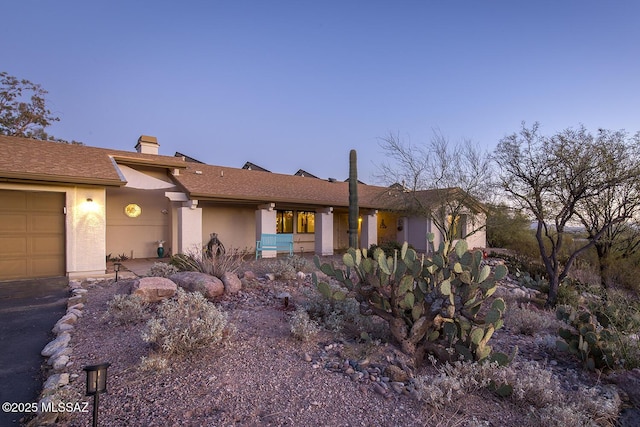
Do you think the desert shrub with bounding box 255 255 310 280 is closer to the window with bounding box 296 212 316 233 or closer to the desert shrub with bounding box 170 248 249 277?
the desert shrub with bounding box 170 248 249 277

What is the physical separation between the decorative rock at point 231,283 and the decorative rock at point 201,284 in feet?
0.37

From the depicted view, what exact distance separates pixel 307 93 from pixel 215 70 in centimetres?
446

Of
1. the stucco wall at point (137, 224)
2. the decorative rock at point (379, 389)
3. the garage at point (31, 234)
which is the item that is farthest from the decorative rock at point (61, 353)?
the stucco wall at point (137, 224)

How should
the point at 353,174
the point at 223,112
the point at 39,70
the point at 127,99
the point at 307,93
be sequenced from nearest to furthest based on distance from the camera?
the point at 353,174, the point at 307,93, the point at 127,99, the point at 223,112, the point at 39,70

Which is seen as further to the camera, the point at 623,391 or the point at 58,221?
the point at 58,221

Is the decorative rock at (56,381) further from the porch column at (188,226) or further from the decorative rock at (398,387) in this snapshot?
the porch column at (188,226)

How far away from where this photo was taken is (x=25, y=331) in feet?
16.5

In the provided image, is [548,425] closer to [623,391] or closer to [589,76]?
[623,391]

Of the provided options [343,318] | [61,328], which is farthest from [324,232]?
[61,328]

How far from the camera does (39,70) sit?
2130 centimetres

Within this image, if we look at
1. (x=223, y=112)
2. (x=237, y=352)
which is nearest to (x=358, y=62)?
(x=223, y=112)

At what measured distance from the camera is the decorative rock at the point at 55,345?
4180 mm

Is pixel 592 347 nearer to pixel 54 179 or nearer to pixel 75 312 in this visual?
pixel 75 312

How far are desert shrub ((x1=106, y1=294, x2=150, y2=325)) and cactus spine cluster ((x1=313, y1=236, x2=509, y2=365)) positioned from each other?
3019 mm
